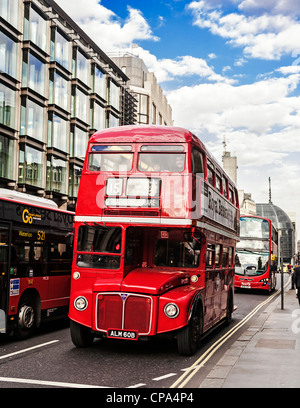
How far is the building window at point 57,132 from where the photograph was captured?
122ft

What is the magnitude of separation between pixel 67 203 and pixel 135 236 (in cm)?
3033

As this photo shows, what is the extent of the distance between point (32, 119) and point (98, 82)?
502 inches


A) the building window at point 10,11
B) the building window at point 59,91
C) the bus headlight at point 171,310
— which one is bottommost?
the bus headlight at point 171,310

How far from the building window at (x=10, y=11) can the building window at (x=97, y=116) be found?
513 inches

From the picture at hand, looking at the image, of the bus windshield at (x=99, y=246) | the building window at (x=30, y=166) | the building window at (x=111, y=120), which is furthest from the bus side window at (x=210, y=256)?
the building window at (x=111, y=120)

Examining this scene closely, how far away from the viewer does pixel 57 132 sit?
3825 centimetres

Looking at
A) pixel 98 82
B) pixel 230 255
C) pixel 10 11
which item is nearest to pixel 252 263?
pixel 230 255

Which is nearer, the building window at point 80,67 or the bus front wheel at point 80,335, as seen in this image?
the bus front wheel at point 80,335

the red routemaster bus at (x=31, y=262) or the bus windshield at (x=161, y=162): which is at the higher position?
the bus windshield at (x=161, y=162)

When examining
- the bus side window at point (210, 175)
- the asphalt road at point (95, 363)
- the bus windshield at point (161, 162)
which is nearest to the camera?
the asphalt road at point (95, 363)

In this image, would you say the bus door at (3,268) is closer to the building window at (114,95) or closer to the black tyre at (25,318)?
the black tyre at (25,318)

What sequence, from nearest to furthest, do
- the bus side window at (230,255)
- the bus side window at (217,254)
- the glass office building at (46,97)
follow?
the bus side window at (217,254), the bus side window at (230,255), the glass office building at (46,97)

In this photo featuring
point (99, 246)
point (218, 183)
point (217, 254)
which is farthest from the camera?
point (218, 183)

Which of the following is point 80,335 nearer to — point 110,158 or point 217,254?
point 110,158
